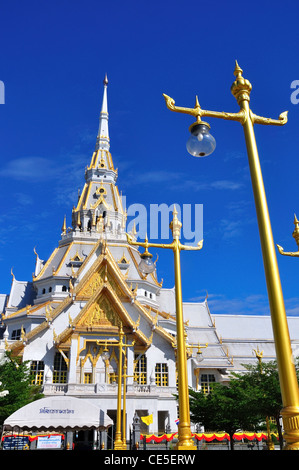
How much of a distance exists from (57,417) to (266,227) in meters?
13.3

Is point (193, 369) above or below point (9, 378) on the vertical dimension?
above

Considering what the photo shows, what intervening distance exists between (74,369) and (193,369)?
11370 mm

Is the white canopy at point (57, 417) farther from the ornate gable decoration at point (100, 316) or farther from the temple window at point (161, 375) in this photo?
the temple window at point (161, 375)

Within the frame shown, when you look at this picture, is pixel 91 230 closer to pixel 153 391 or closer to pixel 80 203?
pixel 80 203

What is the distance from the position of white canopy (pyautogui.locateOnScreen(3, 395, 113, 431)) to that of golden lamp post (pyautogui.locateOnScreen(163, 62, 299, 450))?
1250 centimetres

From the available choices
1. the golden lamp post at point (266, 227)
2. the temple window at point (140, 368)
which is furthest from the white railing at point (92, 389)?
the golden lamp post at point (266, 227)

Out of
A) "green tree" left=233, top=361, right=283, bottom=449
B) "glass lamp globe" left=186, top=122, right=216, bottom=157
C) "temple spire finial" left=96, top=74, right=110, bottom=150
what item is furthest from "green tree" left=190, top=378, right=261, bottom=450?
"temple spire finial" left=96, top=74, right=110, bottom=150

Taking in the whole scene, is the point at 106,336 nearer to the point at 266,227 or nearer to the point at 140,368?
the point at 140,368

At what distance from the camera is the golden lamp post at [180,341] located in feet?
28.2

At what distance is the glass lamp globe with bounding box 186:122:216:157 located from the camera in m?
6.20

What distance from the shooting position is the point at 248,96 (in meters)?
6.52

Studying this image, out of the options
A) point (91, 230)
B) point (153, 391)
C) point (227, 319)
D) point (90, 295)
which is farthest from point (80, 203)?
point (153, 391)

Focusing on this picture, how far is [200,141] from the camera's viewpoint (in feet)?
20.3
